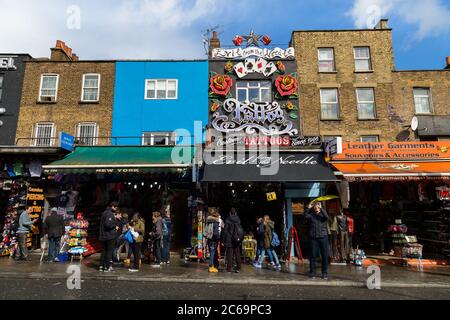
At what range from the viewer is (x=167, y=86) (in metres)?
16.7

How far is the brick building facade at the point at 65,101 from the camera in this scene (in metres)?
16.2

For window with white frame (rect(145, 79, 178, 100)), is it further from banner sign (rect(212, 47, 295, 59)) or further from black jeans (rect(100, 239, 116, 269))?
black jeans (rect(100, 239, 116, 269))

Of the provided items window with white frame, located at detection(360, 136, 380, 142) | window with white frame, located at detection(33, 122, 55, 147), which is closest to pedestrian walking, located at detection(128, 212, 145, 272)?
window with white frame, located at detection(33, 122, 55, 147)

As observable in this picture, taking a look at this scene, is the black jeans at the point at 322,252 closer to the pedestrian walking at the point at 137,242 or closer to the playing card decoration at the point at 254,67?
the pedestrian walking at the point at 137,242

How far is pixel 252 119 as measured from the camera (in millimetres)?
15953

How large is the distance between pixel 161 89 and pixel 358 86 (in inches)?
436

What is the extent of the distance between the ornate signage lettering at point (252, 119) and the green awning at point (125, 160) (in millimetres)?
3295

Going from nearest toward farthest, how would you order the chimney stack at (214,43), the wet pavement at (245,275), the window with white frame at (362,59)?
the wet pavement at (245,275) → the window with white frame at (362,59) → the chimney stack at (214,43)

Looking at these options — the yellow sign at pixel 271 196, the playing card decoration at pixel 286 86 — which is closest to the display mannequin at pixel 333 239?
the yellow sign at pixel 271 196

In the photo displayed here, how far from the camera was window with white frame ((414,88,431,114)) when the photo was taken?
681 inches

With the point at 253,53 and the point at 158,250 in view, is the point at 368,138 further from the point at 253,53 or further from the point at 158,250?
the point at 158,250

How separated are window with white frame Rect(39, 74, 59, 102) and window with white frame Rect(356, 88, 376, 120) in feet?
55.6

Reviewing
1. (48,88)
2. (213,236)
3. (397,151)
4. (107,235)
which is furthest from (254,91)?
(48,88)
